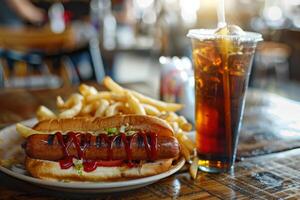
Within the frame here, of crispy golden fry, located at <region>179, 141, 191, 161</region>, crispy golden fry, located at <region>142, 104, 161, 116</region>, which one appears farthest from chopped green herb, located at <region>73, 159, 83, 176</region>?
crispy golden fry, located at <region>142, 104, 161, 116</region>

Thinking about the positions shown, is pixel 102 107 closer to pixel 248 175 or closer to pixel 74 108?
pixel 74 108

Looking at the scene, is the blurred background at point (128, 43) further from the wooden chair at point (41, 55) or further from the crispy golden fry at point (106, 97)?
the crispy golden fry at point (106, 97)

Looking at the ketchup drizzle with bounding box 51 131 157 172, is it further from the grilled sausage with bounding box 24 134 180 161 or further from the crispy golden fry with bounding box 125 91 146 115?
the crispy golden fry with bounding box 125 91 146 115

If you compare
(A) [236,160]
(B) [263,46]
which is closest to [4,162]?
(A) [236,160]

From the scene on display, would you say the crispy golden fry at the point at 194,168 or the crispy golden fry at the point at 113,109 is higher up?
the crispy golden fry at the point at 113,109

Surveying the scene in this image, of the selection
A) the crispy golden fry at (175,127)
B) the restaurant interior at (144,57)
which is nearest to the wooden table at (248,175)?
the restaurant interior at (144,57)

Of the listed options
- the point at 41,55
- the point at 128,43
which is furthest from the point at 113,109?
the point at 128,43

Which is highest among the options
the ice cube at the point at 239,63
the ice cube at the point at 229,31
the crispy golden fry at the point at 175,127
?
the ice cube at the point at 229,31

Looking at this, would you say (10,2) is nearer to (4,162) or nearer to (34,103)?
(34,103)
